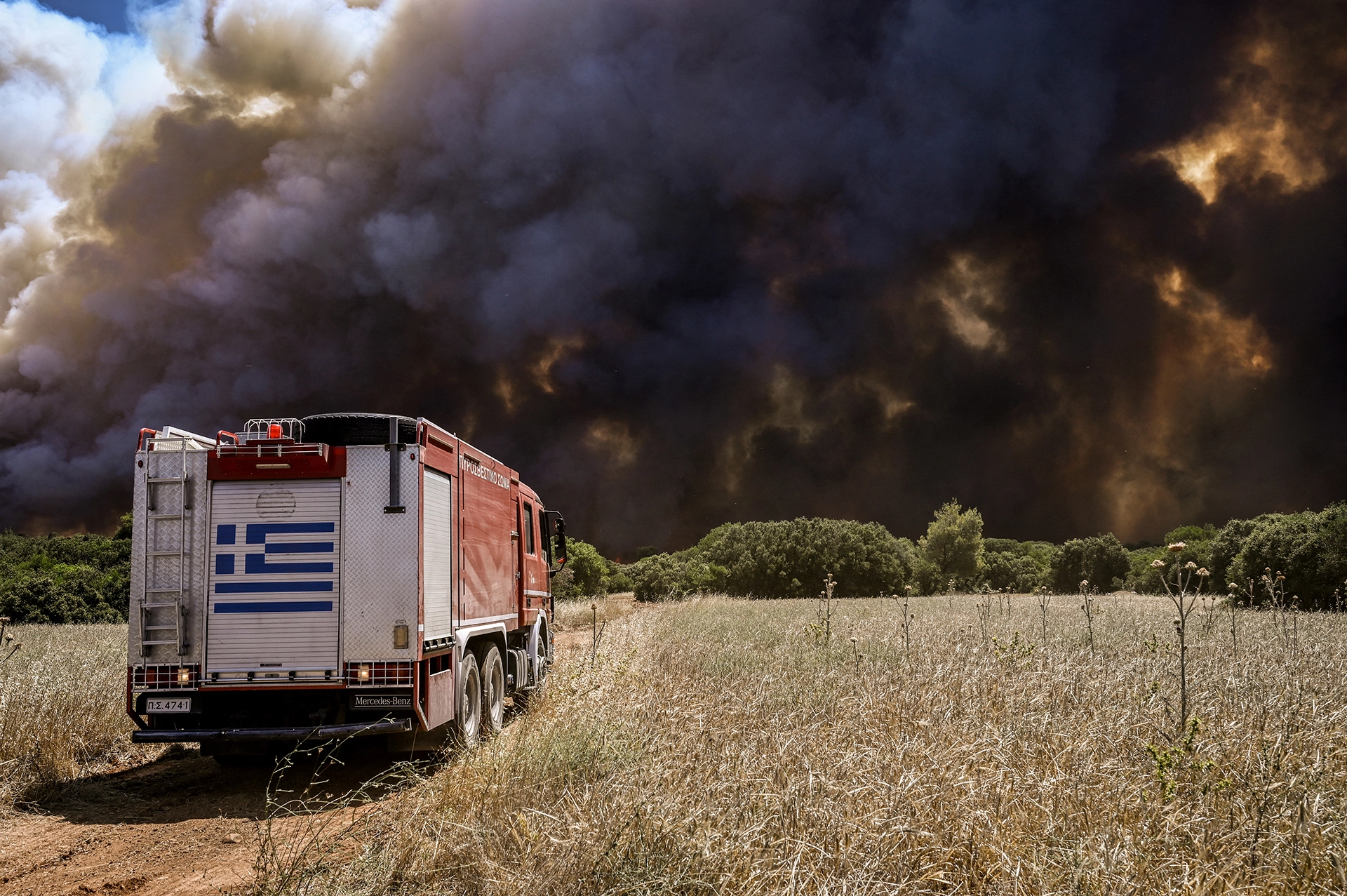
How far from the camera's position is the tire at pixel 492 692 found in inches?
367

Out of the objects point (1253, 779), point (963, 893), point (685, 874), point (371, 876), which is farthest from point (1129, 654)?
point (371, 876)

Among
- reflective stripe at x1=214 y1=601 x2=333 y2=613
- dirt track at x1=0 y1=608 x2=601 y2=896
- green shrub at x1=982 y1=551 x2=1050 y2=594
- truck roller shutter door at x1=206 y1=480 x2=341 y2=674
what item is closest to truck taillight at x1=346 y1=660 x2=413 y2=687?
truck roller shutter door at x1=206 y1=480 x2=341 y2=674

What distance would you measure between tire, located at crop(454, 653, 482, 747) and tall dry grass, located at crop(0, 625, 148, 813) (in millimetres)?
3663

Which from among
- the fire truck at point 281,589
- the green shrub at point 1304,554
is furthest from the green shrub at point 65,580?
the green shrub at point 1304,554

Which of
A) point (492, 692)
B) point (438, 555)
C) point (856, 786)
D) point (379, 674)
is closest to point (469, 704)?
point (492, 692)

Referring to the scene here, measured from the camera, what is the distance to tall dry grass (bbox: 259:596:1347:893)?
4.03 metres

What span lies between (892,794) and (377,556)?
4.97 meters

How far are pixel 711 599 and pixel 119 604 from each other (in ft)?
83.7

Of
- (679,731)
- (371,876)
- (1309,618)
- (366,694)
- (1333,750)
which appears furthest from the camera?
(1309,618)

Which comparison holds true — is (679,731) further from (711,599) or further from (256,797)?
(711,599)

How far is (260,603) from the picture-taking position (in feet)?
23.9

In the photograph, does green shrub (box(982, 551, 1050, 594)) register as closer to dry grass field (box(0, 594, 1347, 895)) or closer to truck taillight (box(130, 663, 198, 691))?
dry grass field (box(0, 594, 1347, 895))

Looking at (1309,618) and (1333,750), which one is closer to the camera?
(1333,750)

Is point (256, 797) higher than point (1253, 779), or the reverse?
point (1253, 779)
